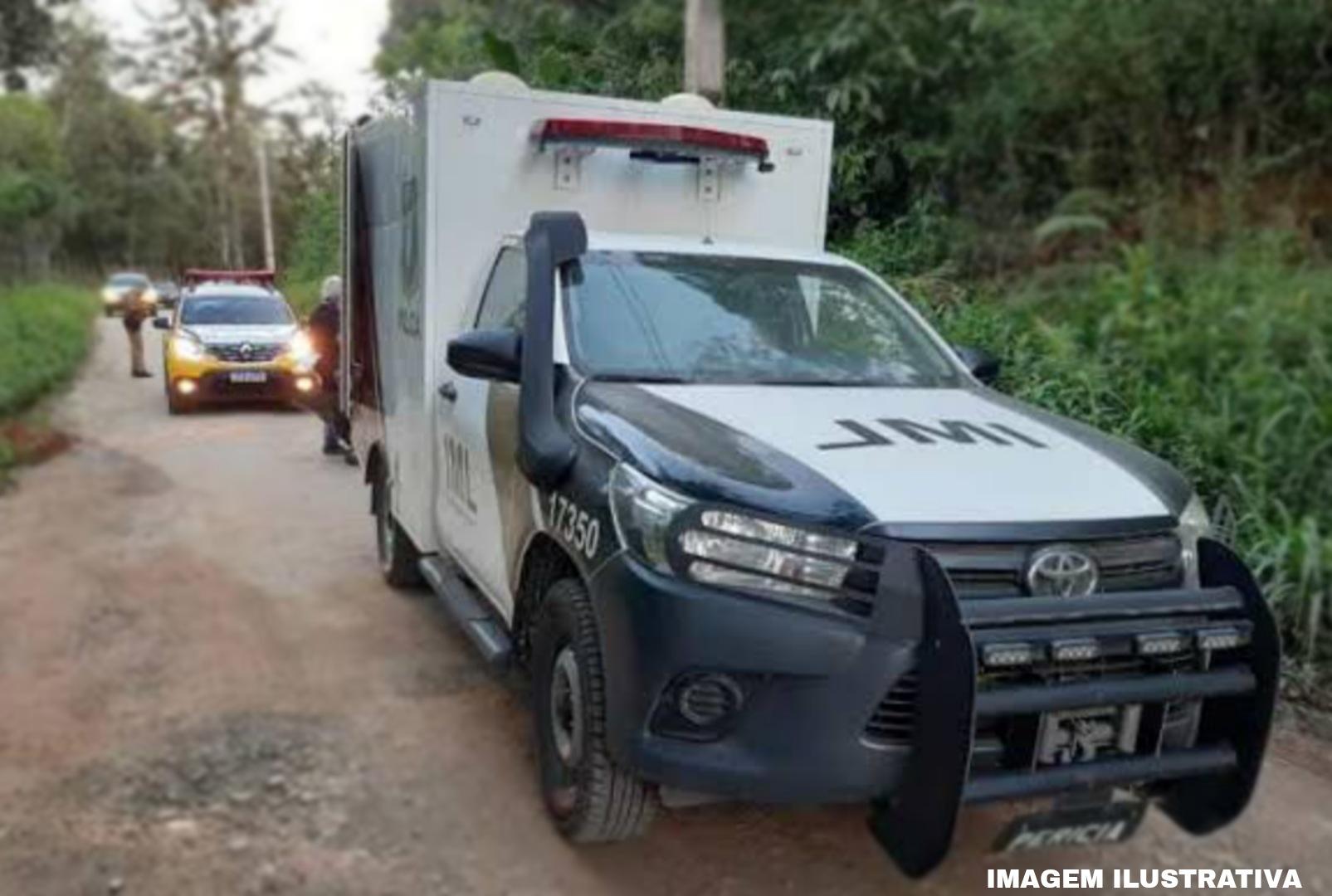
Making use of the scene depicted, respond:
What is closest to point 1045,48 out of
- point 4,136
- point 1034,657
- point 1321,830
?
point 1321,830

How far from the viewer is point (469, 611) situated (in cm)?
489

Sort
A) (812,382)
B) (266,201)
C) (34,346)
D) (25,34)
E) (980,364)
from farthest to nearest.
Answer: (266,201)
(34,346)
(25,34)
(980,364)
(812,382)

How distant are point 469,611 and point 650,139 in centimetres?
217

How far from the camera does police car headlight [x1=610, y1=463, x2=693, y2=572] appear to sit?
3.13 m

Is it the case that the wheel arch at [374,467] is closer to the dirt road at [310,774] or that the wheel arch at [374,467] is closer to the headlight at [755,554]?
the dirt road at [310,774]

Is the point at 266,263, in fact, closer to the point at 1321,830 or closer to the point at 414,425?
the point at 414,425

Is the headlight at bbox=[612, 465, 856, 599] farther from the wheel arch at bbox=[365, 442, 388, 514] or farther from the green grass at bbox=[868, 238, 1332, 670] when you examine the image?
the wheel arch at bbox=[365, 442, 388, 514]

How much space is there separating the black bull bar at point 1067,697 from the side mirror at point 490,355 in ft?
5.23

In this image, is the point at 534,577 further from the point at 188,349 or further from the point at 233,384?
the point at 188,349

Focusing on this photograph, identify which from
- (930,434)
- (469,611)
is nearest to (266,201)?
(469,611)

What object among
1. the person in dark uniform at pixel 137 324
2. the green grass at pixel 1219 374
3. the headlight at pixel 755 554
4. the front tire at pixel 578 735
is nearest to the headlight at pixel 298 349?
the person in dark uniform at pixel 137 324

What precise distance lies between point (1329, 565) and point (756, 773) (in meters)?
3.27

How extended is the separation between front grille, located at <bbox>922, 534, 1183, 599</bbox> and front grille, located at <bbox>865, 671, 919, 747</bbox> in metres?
0.28

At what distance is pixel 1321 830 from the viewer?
13.2 ft
